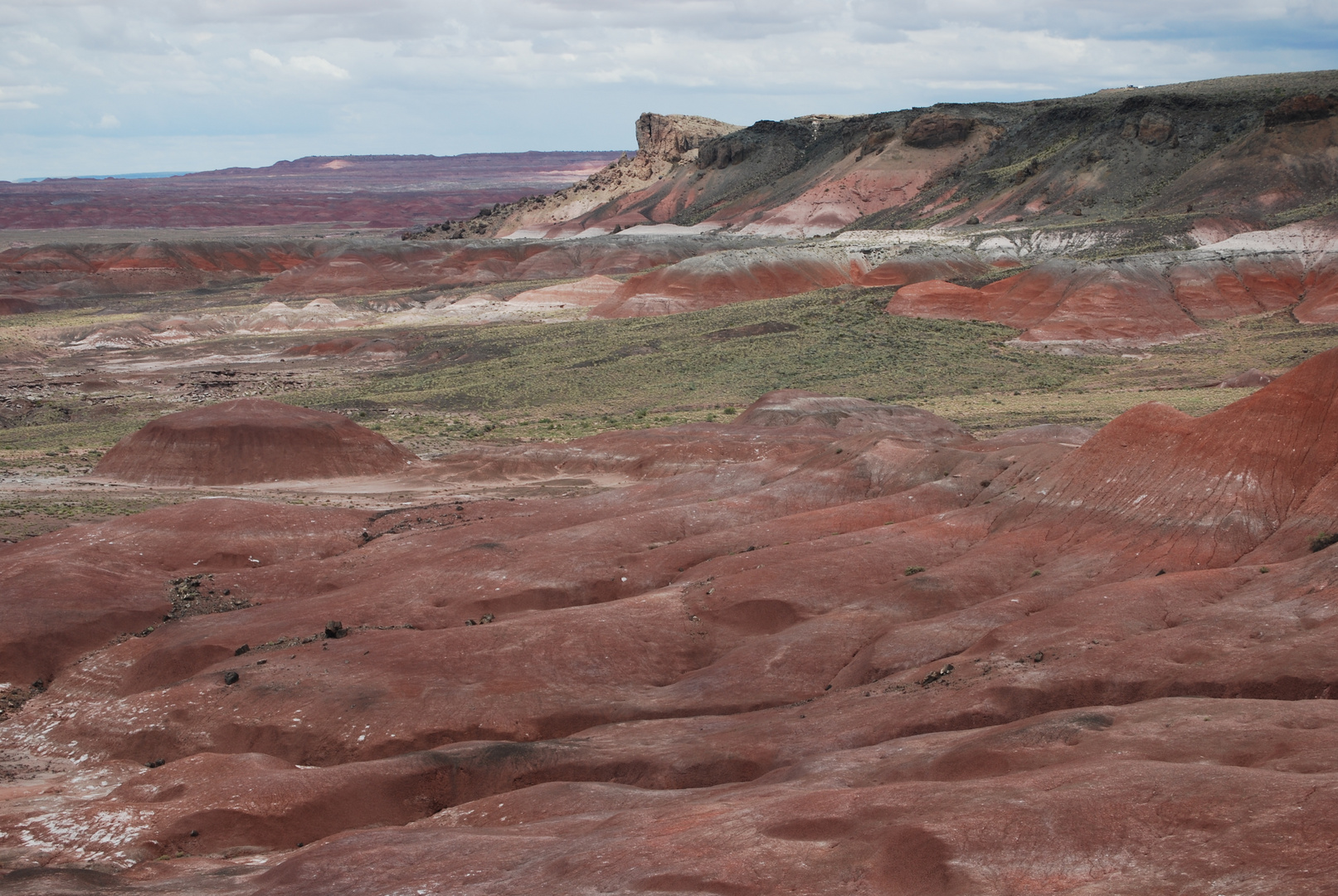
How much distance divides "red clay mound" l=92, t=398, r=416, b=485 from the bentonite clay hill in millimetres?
10021

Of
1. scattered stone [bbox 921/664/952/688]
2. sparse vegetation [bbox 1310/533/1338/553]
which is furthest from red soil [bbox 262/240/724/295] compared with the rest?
scattered stone [bbox 921/664/952/688]

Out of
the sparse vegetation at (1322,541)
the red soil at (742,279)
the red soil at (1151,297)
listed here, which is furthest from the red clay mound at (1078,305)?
the sparse vegetation at (1322,541)

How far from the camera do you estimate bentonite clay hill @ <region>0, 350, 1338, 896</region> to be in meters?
9.92

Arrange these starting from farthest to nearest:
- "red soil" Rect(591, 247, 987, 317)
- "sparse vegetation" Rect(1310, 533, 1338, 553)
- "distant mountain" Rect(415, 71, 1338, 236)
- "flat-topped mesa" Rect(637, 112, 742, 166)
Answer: "flat-topped mesa" Rect(637, 112, 742, 166)
"red soil" Rect(591, 247, 987, 317)
"distant mountain" Rect(415, 71, 1338, 236)
"sparse vegetation" Rect(1310, 533, 1338, 553)

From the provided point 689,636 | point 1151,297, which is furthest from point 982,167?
point 689,636

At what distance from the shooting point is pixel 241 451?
38.1m

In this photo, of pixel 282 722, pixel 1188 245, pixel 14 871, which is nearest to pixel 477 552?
pixel 282 722

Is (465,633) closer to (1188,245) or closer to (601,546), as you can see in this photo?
(601,546)

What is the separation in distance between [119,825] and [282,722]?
3.51 m

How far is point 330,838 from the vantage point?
1280cm

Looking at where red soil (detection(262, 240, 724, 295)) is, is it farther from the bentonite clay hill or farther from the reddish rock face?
the bentonite clay hill

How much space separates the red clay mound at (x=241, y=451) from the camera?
37594mm

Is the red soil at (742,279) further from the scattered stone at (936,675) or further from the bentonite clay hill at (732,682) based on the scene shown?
the scattered stone at (936,675)

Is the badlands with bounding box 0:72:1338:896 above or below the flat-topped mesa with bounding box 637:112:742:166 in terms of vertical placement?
below
